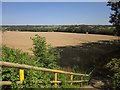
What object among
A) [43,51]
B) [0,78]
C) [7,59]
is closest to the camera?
[0,78]

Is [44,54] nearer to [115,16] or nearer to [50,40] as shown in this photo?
[115,16]

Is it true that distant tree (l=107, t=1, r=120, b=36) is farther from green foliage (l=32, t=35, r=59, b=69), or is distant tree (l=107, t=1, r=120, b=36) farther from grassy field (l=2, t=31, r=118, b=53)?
grassy field (l=2, t=31, r=118, b=53)

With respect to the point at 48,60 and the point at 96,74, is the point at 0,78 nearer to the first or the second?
the point at 48,60

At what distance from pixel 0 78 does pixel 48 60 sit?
350 cm

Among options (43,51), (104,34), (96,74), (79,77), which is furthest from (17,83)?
(104,34)

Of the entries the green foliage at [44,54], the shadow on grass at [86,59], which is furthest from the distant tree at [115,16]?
the green foliage at [44,54]

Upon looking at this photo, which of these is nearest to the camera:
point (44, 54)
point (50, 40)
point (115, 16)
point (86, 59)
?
point (44, 54)

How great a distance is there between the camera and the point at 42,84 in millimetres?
6008

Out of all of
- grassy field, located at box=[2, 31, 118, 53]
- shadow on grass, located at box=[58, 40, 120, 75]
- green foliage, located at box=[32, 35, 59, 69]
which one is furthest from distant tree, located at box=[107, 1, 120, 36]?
grassy field, located at box=[2, 31, 118, 53]

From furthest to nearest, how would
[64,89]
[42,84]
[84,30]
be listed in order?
[84,30] < [64,89] < [42,84]

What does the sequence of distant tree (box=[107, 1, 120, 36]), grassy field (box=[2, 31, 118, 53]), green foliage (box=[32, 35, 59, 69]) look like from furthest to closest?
grassy field (box=[2, 31, 118, 53]), distant tree (box=[107, 1, 120, 36]), green foliage (box=[32, 35, 59, 69])

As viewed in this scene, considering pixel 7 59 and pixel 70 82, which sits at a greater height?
pixel 7 59

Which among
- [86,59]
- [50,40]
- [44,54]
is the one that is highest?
[44,54]

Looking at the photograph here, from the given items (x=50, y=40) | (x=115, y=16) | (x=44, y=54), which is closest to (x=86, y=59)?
(x=115, y=16)
